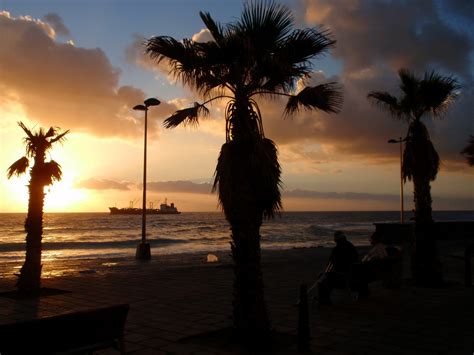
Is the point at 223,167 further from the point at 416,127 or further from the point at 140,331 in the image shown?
the point at 416,127

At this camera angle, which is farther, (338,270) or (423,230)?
(423,230)

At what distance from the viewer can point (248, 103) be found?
7.22m

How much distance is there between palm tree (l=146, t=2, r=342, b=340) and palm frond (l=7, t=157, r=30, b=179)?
6913mm

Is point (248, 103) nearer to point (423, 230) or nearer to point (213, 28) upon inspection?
point (213, 28)

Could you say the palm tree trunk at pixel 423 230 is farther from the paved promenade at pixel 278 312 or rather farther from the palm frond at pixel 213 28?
the palm frond at pixel 213 28

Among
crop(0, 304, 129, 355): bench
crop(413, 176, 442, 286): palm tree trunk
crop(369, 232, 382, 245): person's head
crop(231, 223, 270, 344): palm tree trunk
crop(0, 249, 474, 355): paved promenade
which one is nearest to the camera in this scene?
crop(0, 304, 129, 355): bench

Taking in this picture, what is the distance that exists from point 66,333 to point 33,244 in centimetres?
780

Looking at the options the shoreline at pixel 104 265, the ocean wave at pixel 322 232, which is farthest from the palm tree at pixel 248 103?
the ocean wave at pixel 322 232

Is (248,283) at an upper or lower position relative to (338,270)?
upper

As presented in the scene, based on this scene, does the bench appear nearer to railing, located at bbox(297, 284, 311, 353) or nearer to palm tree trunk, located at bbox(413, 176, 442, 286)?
railing, located at bbox(297, 284, 311, 353)

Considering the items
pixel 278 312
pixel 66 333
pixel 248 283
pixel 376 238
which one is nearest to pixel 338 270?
pixel 278 312

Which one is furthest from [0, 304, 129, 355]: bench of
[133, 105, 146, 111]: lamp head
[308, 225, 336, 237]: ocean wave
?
[308, 225, 336, 237]: ocean wave

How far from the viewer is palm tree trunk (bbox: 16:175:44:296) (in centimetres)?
1166

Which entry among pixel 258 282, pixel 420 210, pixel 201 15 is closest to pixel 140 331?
pixel 258 282
